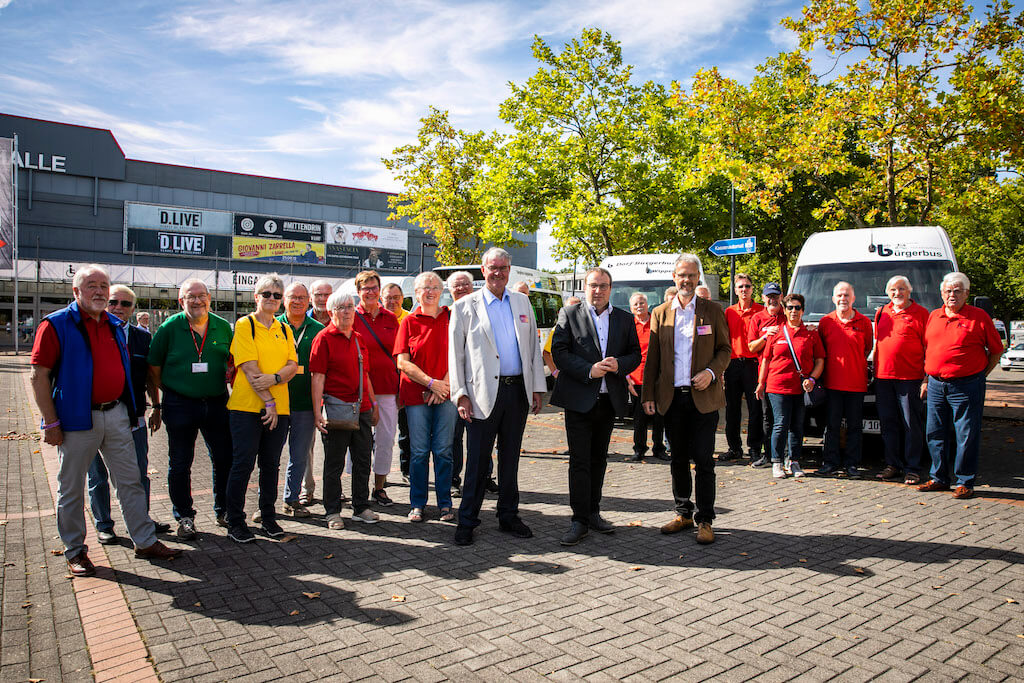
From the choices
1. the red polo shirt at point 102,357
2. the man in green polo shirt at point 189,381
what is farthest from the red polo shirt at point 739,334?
the red polo shirt at point 102,357

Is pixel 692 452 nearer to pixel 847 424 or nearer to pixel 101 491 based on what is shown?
pixel 847 424

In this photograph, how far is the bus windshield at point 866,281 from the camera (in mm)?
8539

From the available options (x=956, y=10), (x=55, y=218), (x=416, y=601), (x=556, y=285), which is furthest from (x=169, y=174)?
(x=416, y=601)

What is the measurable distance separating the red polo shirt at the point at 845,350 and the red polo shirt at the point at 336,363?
503 centimetres

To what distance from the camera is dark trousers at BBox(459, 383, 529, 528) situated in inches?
203

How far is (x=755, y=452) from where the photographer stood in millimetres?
8391

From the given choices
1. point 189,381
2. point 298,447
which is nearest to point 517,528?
point 298,447

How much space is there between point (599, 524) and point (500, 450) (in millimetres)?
965

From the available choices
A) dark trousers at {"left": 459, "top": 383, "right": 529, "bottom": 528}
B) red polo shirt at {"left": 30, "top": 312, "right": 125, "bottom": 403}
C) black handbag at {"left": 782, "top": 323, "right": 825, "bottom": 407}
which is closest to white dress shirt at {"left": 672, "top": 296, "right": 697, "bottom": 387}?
dark trousers at {"left": 459, "top": 383, "right": 529, "bottom": 528}

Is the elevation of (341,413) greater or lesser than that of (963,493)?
greater

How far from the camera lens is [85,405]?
436 centimetres

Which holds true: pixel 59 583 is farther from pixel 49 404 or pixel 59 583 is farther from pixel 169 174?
pixel 169 174

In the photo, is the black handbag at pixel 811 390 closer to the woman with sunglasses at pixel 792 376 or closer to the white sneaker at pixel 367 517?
the woman with sunglasses at pixel 792 376

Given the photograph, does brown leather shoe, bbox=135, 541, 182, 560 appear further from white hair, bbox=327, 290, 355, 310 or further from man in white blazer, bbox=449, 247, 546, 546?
white hair, bbox=327, 290, 355, 310
